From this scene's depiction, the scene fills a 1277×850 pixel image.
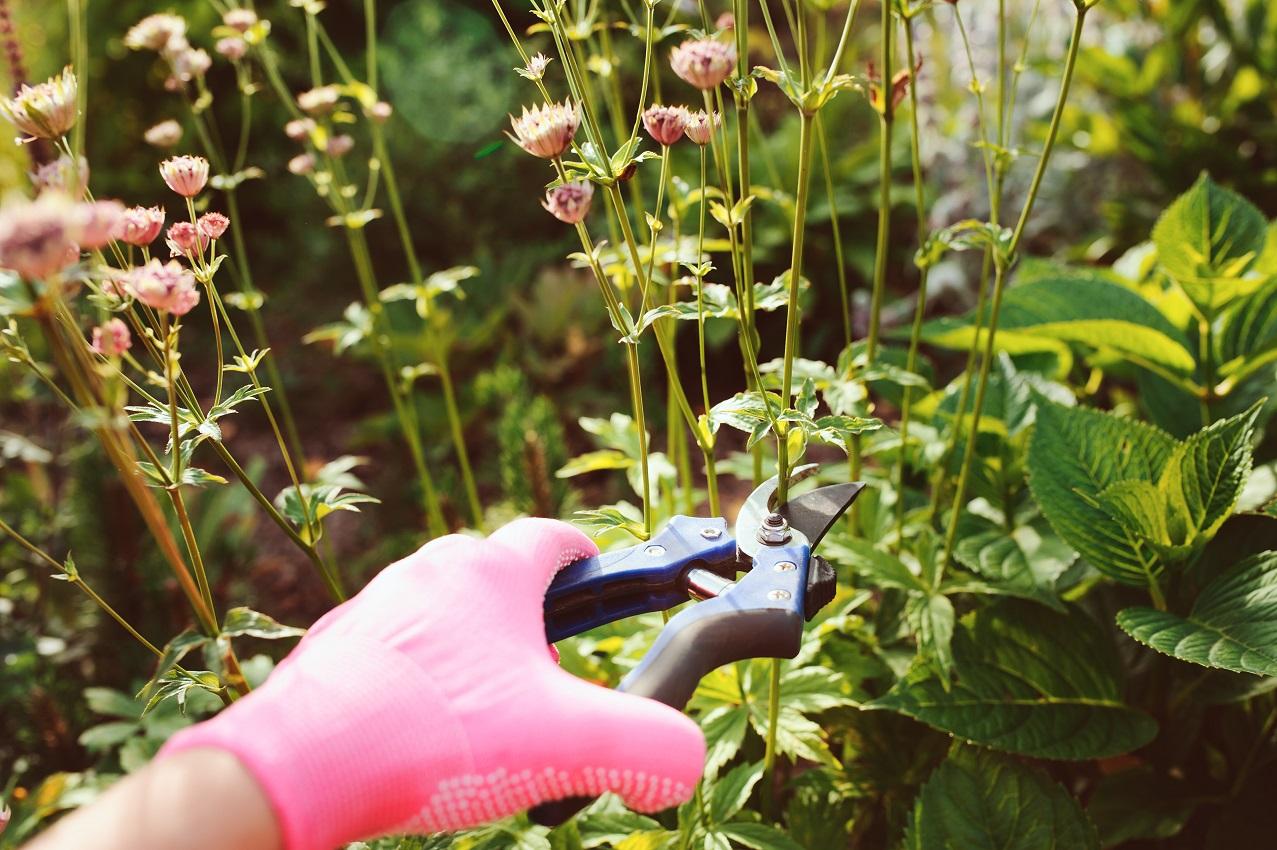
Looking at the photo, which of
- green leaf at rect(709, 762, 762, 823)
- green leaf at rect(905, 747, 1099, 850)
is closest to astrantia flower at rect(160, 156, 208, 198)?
green leaf at rect(709, 762, 762, 823)

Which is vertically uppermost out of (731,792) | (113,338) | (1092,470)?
(113,338)

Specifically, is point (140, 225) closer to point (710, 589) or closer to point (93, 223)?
point (93, 223)

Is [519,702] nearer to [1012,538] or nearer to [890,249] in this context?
[1012,538]

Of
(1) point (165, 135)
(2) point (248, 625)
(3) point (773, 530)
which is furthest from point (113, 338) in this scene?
(1) point (165, 135)

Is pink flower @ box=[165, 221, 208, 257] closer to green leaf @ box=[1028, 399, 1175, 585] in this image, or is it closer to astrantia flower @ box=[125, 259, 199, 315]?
astrantia flower @ box=[125, 259, 199, 315]

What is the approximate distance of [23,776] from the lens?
1.96 m

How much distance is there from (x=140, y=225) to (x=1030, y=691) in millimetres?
1375

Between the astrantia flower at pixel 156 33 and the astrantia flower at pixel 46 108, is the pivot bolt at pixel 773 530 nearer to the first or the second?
the astrantia flower at pixel 46 108

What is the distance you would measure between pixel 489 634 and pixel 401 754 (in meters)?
0.13

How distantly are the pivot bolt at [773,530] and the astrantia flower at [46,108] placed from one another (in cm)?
83

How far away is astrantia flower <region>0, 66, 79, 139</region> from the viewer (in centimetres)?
96

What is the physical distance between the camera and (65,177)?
3.10ft

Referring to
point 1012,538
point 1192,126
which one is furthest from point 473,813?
point 1192,126

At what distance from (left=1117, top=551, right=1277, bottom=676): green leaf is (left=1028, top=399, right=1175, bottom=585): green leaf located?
9cm
